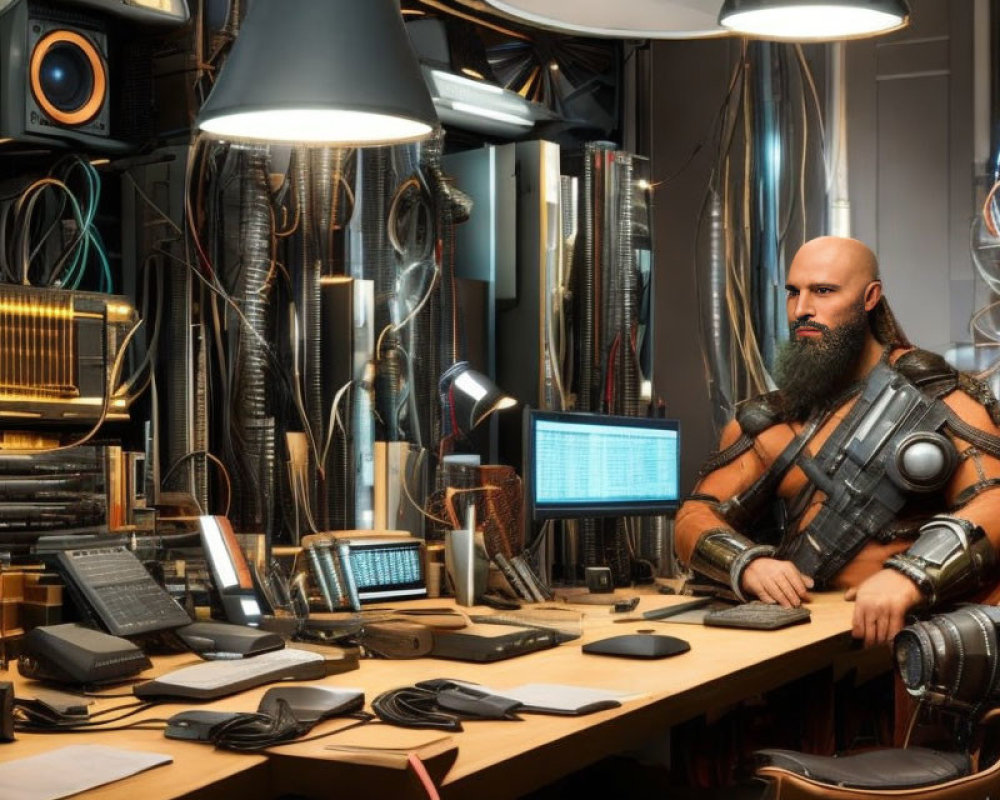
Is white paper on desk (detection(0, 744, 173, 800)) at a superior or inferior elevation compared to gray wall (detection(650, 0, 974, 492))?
inferior

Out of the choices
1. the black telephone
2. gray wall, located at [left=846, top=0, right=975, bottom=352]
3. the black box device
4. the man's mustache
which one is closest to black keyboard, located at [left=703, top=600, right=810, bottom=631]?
the man's mustache

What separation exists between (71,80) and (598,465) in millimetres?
1640

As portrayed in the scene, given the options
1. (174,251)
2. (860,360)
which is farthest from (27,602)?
(860,360)

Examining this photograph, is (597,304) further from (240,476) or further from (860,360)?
(240,476)

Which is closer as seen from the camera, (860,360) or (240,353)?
(240,353)

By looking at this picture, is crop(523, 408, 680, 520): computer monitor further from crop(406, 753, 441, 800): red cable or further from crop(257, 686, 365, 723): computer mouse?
crop(406, 753, 441, 800): red cable

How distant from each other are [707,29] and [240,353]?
1.39 meters

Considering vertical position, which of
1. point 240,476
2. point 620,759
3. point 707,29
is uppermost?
point 707,29

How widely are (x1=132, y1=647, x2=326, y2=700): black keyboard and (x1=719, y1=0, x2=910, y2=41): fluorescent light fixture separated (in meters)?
1.46

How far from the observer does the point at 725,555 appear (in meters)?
3.71

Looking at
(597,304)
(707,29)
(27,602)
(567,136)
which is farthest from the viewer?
(567,136)

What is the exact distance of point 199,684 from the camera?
2.27 metres

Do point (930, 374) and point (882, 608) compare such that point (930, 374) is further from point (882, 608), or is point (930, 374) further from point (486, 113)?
point (486, 113)

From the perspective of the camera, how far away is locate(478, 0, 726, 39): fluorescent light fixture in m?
2.71
